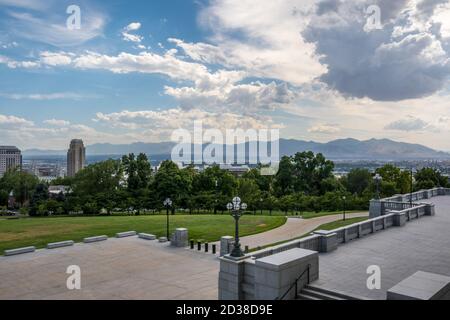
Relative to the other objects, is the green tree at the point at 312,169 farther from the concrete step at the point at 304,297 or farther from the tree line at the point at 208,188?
the concrete step at the point at 304,297

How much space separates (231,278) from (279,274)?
2346mm

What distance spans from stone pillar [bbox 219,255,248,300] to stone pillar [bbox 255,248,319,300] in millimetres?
945

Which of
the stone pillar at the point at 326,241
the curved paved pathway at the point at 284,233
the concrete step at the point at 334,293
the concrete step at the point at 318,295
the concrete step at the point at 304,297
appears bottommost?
the curved paved pathway at the point at 284,233

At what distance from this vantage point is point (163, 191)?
55562 mm

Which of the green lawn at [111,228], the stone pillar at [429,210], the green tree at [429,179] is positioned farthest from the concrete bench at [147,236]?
the green tree at [429,179]

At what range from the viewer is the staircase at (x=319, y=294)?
11.5 meters

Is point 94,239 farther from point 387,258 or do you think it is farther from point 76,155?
point 76,155

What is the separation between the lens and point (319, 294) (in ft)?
38.8

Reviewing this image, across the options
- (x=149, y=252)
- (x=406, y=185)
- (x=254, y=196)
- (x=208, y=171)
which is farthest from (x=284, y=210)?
(x=149, y=252)

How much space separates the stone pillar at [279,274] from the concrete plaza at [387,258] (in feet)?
3.43

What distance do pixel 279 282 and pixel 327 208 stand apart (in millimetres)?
43223

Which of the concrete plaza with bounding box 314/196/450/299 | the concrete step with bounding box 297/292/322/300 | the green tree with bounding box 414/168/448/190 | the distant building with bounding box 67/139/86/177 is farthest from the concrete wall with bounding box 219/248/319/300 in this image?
the distant building with bounding box 67/139/86/177
